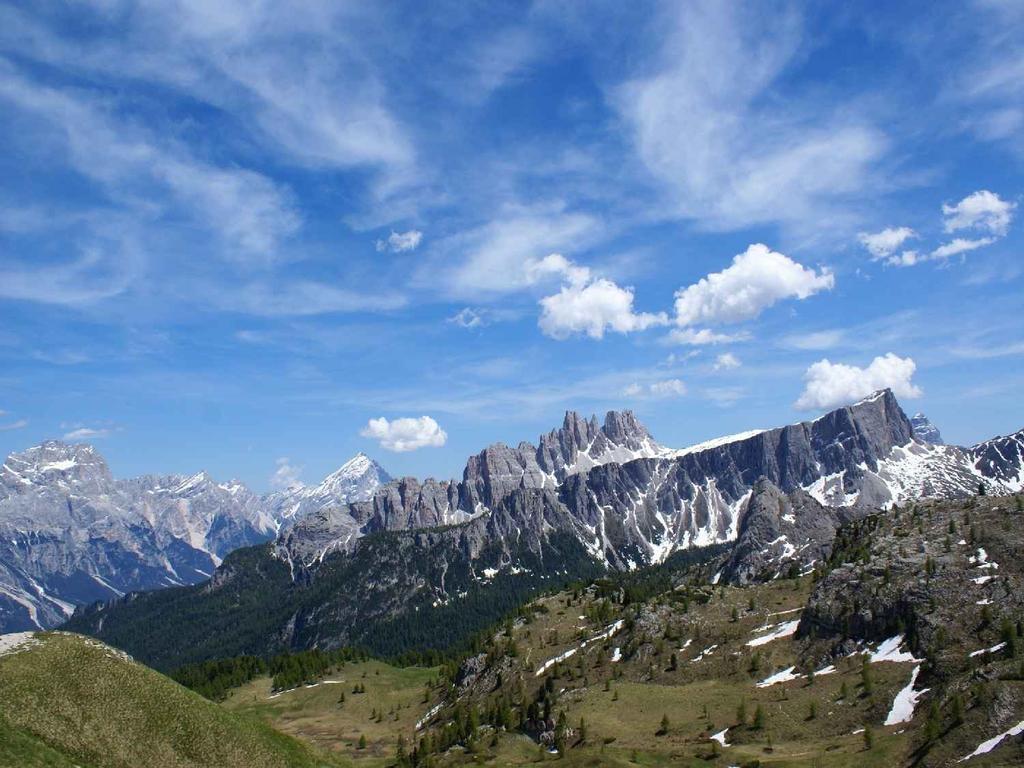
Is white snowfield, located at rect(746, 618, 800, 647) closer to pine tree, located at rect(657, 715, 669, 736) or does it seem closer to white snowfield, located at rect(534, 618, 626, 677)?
pine tree, located at rect(657, 715, 669, 736)

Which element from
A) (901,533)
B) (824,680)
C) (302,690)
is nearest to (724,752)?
(824,680)

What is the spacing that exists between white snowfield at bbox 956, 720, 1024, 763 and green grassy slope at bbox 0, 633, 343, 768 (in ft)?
238

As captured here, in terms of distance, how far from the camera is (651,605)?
172 metres

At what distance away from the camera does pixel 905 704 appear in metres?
92.9

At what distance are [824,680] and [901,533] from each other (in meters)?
59.1

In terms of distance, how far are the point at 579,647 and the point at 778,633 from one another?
4769cm

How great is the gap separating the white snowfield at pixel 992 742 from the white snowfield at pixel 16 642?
319ft

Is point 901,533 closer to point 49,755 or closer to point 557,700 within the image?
point 557,700

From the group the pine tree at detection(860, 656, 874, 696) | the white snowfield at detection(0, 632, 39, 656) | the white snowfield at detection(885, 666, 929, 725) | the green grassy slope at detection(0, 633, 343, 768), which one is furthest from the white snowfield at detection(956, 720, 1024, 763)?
the white snowfield at detection(0, 632, 39, 656)

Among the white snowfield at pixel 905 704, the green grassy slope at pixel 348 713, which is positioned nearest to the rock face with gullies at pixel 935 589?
the white snowfield at pixel 905 704

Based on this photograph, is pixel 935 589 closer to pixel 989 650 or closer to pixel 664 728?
pixel 989 650

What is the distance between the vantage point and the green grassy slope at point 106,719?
62.2 m

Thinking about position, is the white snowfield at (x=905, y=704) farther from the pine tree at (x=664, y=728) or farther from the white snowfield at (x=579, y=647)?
the white snowfield at (x=579, y=647)

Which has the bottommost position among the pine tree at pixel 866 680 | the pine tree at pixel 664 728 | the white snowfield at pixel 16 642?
the pine tree at pixel 664 728
